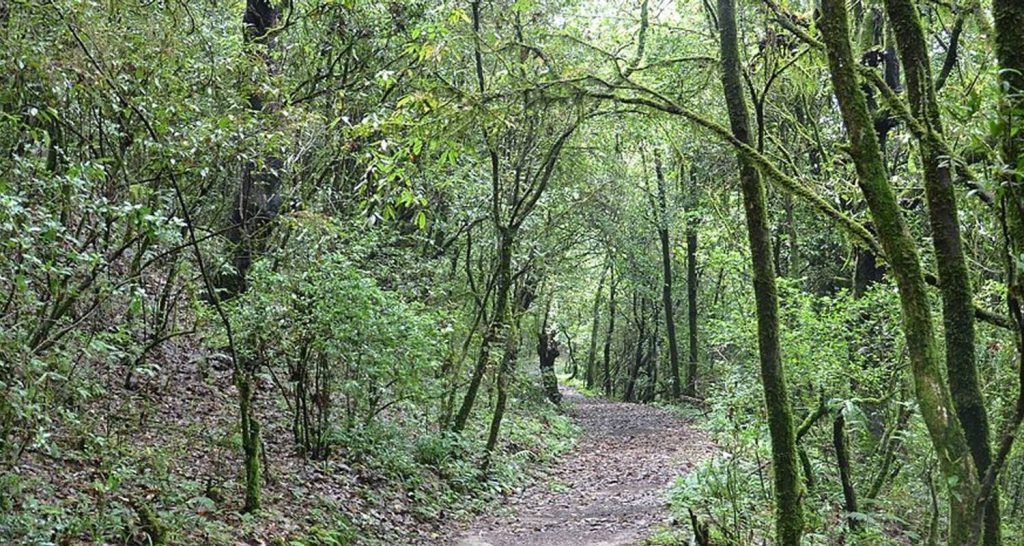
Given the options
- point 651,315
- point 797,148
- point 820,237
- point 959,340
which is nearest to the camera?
point 959,340

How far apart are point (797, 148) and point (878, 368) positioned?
8.37m

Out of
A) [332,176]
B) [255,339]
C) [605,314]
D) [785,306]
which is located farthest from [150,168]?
[605,314]

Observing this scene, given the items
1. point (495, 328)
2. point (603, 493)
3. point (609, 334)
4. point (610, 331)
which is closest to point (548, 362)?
point (610, 331)

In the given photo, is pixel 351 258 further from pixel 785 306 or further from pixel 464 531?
pixel 785 306

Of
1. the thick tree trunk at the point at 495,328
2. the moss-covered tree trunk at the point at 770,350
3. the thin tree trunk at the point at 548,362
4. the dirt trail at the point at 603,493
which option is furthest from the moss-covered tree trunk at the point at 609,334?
the moss-covered tree trunk at the point at 770,350

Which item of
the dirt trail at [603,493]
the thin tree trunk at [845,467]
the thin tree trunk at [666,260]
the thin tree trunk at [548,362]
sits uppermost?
the thin tree trunk at [666,260]

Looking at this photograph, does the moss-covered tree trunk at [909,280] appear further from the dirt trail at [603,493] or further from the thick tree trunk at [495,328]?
the thick tree trunk at [495,328]

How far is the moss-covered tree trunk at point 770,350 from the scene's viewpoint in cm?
588

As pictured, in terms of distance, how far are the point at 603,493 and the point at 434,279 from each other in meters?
4.87

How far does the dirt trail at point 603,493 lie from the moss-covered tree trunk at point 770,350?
3007mm

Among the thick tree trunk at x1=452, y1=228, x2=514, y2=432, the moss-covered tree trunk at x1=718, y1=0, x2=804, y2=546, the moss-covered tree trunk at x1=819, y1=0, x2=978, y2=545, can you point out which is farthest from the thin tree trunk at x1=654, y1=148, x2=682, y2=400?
the moss-covered tree trunk at x1=819, y1=0, x2=978, y2=545

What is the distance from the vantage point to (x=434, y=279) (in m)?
13.6

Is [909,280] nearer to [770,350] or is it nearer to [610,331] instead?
[770,350]

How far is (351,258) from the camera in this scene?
9820mm
